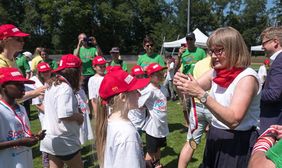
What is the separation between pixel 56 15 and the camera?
59.8 meters

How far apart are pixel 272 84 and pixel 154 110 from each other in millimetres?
2001

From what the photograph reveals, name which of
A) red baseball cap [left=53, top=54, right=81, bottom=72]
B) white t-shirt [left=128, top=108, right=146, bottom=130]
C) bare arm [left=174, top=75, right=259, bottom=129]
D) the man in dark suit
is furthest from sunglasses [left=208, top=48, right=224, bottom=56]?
white t-shirt [left=128, top=108, right=146, bottom=130]

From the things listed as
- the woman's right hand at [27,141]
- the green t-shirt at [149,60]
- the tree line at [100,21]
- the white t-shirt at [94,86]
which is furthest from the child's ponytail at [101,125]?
the tree line at [100,21]

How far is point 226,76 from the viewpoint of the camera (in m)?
2.62

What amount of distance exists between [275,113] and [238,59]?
1.57 m

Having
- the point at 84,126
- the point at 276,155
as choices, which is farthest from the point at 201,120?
the point at 276,155

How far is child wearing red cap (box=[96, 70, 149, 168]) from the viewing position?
2.36 m

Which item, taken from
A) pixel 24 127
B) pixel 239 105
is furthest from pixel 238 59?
pixel 24 127

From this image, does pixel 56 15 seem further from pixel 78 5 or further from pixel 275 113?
pixel 275 113

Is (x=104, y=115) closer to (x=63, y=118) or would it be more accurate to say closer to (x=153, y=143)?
(x=63, y=118)

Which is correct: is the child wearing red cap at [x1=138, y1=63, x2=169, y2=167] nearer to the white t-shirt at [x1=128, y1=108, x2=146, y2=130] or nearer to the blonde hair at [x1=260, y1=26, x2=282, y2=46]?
the white t-shirt at [x1=128, y1=108, x2=146, y2=130]

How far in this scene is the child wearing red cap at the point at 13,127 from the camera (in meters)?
2.98

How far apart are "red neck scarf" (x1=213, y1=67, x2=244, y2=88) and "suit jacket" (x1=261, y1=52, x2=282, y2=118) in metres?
1.22

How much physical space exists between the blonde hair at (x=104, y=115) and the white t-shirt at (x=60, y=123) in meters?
1.12
